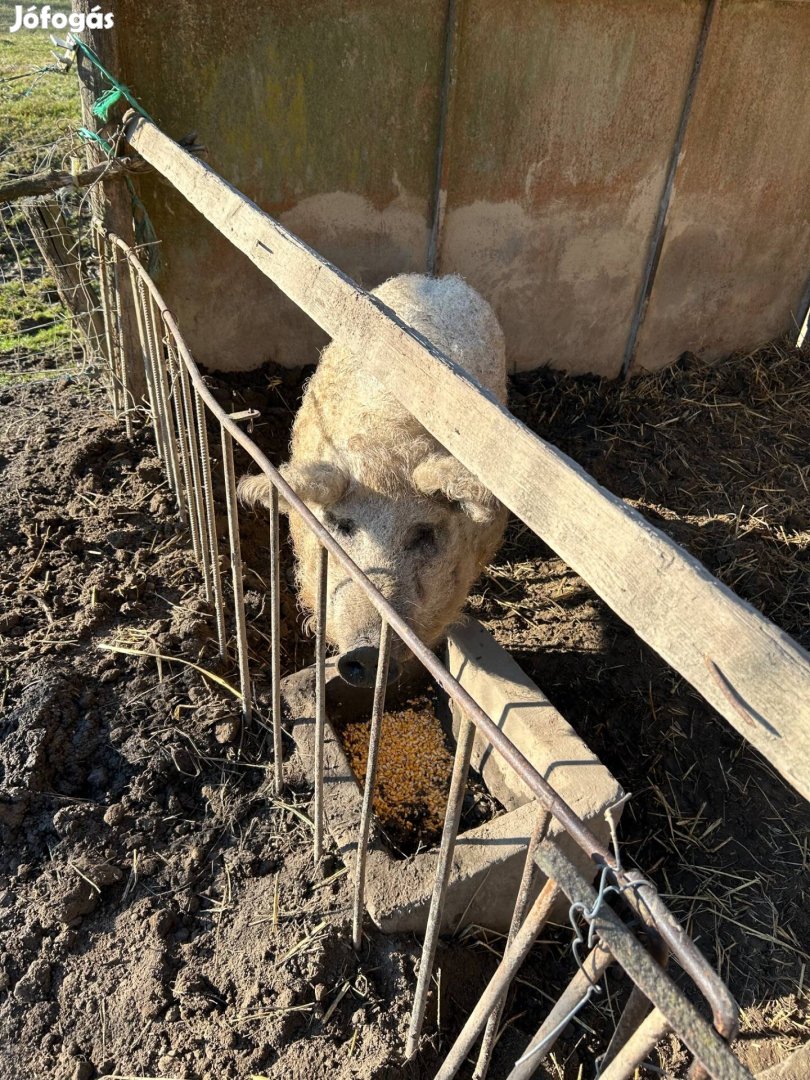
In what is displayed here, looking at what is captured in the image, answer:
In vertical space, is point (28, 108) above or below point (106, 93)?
below

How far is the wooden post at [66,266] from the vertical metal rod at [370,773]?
383cm

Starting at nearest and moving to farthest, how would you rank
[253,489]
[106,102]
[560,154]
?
[253,489], [106,102], [560,154]

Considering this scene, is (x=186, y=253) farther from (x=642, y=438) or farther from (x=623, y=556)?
(x=623, y=556)

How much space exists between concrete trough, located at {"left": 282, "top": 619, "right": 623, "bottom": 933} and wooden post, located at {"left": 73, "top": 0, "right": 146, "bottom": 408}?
260 cm

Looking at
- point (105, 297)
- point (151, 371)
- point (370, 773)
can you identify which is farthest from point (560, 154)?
point (370, 773)

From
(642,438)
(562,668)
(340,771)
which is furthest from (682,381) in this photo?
(340,771)

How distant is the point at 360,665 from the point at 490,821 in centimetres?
88

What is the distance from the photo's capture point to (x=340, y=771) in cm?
333

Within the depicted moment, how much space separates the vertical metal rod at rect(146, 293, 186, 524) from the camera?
3.84 meters

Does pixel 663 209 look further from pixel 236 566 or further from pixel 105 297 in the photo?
pixel 236 566

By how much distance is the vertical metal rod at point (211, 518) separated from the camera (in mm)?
3156

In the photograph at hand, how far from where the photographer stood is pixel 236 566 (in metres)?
3.17

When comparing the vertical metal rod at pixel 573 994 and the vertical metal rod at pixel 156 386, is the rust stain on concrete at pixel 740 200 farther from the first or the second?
the vertical metal rod at pixel 573 994

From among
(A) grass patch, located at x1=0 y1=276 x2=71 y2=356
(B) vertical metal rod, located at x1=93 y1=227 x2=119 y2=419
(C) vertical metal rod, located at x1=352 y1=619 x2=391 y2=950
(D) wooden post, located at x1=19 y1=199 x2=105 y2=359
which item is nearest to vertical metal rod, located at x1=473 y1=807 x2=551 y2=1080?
(C) vertical metal rod, located at x1=352 y1=619 x2=391 y2=950
